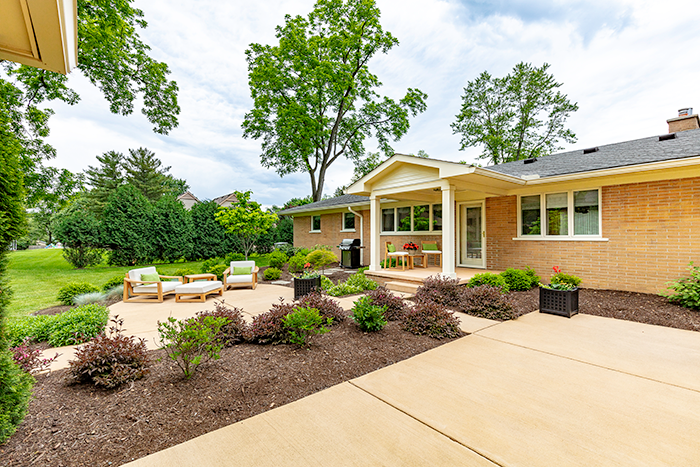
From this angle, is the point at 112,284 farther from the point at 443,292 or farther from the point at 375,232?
the point at 443,292

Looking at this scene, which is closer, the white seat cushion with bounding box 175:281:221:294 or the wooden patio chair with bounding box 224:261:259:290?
the white seat cushion with bounding box 175:281:221:294

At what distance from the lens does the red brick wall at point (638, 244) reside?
6117 millimetres

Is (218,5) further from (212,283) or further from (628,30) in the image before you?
(628,30)

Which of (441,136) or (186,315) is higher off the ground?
(441,136)

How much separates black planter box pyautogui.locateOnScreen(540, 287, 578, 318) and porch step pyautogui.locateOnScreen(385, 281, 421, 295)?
9.02 feet

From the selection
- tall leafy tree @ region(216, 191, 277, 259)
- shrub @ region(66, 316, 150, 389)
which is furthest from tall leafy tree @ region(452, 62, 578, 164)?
shrub @ region(66, 316, 150, 389)

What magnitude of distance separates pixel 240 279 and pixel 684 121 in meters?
15.0

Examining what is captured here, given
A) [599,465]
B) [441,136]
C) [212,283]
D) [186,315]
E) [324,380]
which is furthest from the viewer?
[441,136]

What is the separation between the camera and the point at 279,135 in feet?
74.4

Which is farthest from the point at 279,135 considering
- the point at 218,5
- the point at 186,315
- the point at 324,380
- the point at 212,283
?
the point at 324,380

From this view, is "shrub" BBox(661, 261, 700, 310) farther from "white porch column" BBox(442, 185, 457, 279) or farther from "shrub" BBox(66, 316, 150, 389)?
"shrub" BBox(66, 316, 150, 389)

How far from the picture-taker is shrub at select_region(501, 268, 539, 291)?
725 cm

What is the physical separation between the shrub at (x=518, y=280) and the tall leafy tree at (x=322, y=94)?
16.9 metres

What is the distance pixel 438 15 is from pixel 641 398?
10.8 m
